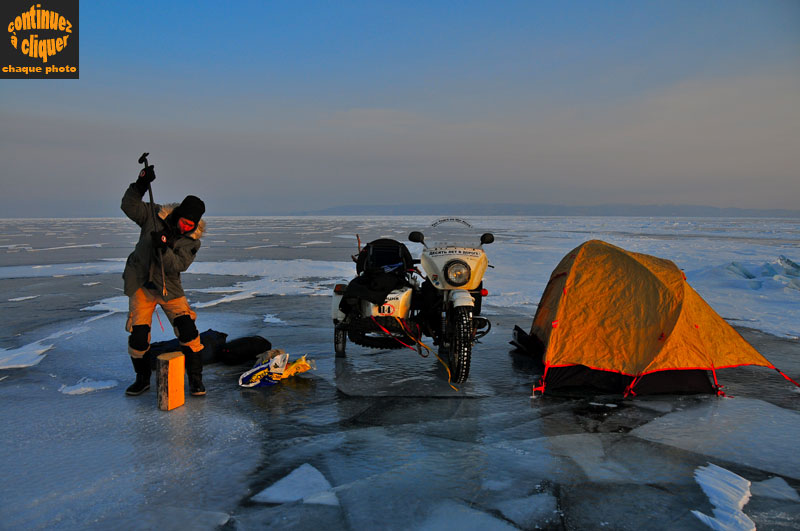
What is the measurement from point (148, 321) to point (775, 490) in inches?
214

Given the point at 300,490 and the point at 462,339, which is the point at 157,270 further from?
the point at 462,339

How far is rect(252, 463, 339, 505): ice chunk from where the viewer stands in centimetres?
314

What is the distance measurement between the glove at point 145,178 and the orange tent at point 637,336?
4.41 m

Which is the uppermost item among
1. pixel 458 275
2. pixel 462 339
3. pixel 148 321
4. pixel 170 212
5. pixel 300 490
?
pixel 170 212

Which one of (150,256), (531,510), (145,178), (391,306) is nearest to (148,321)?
(150,256)

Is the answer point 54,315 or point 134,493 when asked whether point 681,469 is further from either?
point 54,315

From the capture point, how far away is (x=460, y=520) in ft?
9.59

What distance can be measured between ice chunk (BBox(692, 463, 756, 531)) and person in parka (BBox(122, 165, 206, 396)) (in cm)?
441

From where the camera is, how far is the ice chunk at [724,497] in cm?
290

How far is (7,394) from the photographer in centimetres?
497

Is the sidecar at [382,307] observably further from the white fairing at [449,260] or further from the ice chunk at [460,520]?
the ice chunk at [460,520]

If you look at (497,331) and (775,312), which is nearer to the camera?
(497,331)

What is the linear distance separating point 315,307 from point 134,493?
22.3ft

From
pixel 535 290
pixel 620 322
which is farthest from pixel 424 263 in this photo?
pixel 535 290
